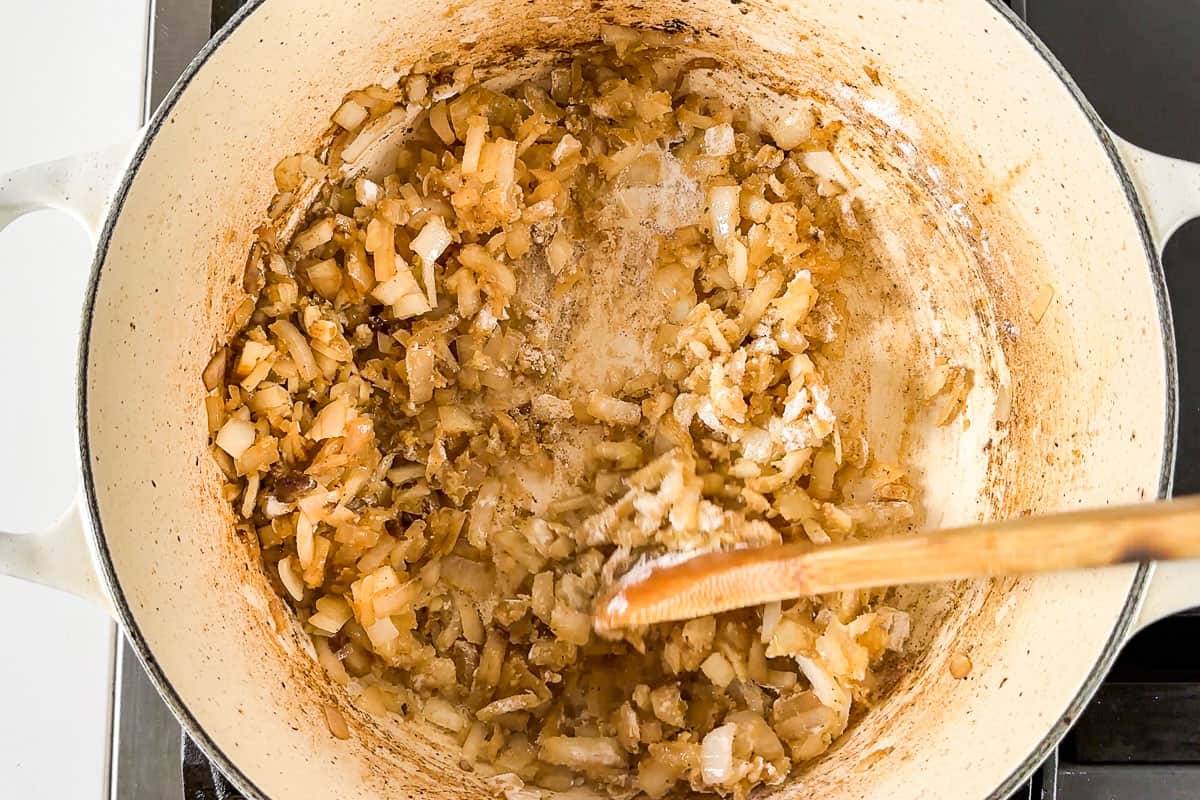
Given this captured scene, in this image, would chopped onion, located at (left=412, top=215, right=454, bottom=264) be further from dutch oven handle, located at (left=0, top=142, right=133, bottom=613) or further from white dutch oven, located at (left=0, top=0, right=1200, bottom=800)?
dutch oven handle, located at (left=0, top=142, right=133, bottom=613)

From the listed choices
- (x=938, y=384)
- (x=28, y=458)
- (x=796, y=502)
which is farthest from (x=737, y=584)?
(x=28, y=458)

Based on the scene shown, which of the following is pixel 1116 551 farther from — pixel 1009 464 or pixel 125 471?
pixel 125 471

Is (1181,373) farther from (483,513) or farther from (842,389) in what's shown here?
(483,513)

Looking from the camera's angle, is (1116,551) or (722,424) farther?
(722,424)

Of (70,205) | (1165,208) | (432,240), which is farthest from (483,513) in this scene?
(1165,208)

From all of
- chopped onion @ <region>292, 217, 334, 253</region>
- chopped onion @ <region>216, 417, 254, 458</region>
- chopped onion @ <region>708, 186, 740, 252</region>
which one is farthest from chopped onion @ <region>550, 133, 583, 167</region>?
chopped onion @ <region>216, 417, 254, 458</region>

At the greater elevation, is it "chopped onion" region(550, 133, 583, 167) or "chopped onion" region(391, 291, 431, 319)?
"chopped onion" region(550, 133, 583, 167)
